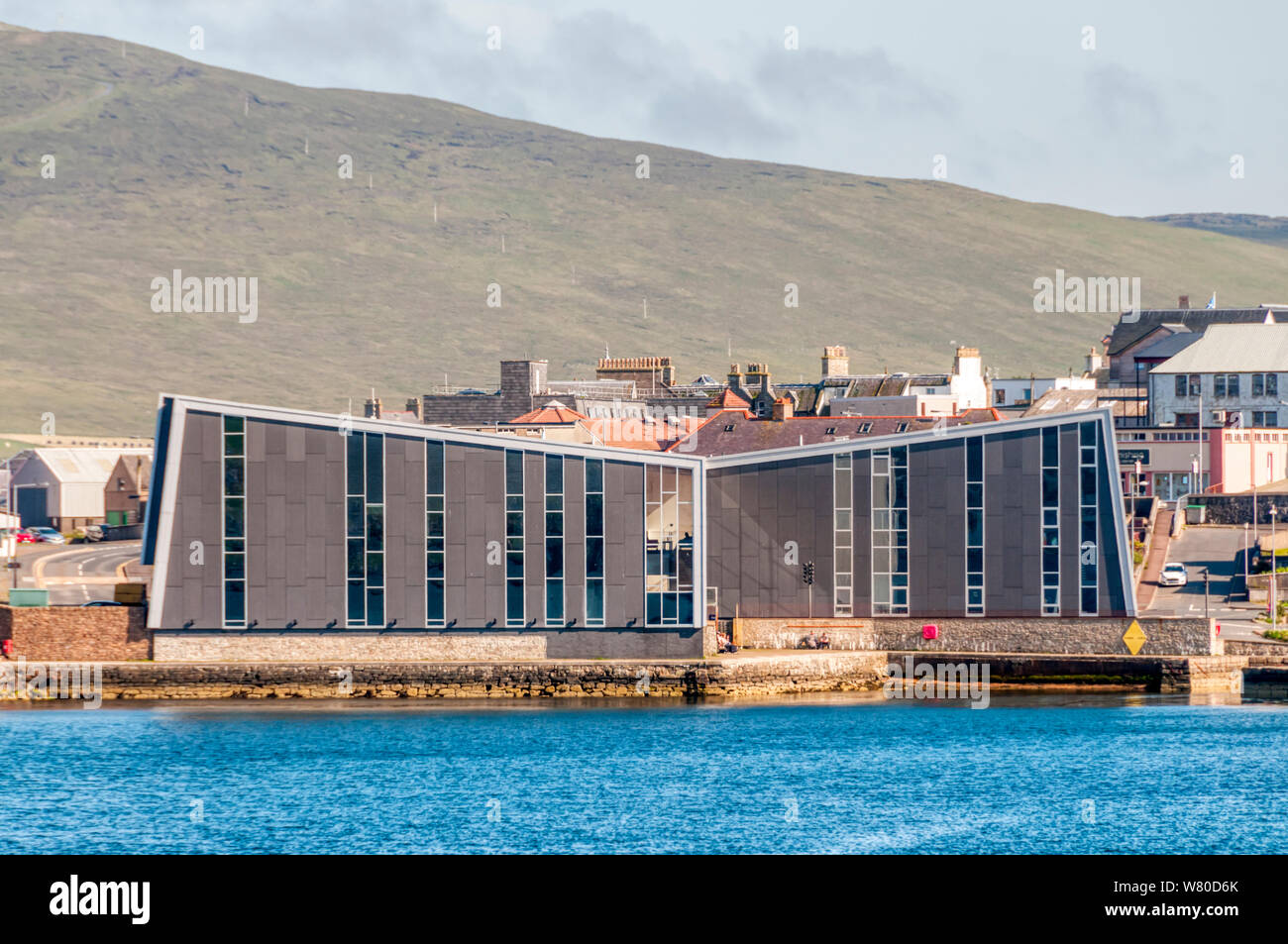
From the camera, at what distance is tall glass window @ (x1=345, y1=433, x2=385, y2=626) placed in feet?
235

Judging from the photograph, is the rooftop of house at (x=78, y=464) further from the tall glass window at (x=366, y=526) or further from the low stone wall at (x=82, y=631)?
the tall glass window at (x=366, y=526)

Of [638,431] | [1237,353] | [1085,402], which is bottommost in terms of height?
[638,431]

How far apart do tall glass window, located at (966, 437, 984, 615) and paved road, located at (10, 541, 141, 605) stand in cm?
4185

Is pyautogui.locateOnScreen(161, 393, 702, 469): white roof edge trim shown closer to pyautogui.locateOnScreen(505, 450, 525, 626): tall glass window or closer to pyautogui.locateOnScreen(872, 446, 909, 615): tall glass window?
pyautogui.locateOnScreen(505, 450, 525, 626): tall glass window

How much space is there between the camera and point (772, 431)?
323ft

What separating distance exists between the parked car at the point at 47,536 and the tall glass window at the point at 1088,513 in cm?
8662

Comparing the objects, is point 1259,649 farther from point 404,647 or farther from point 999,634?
point 404,647

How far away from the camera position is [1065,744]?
63.0 m

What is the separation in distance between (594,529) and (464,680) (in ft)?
26.4

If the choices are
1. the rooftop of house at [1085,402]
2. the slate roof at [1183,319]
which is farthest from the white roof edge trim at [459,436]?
the slate roof at [1183,319]

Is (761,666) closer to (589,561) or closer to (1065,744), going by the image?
(589,561)

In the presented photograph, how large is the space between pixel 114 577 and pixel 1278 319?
110233 mm

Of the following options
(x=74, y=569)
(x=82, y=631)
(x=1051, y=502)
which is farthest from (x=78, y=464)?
(x=1051, y=502)
